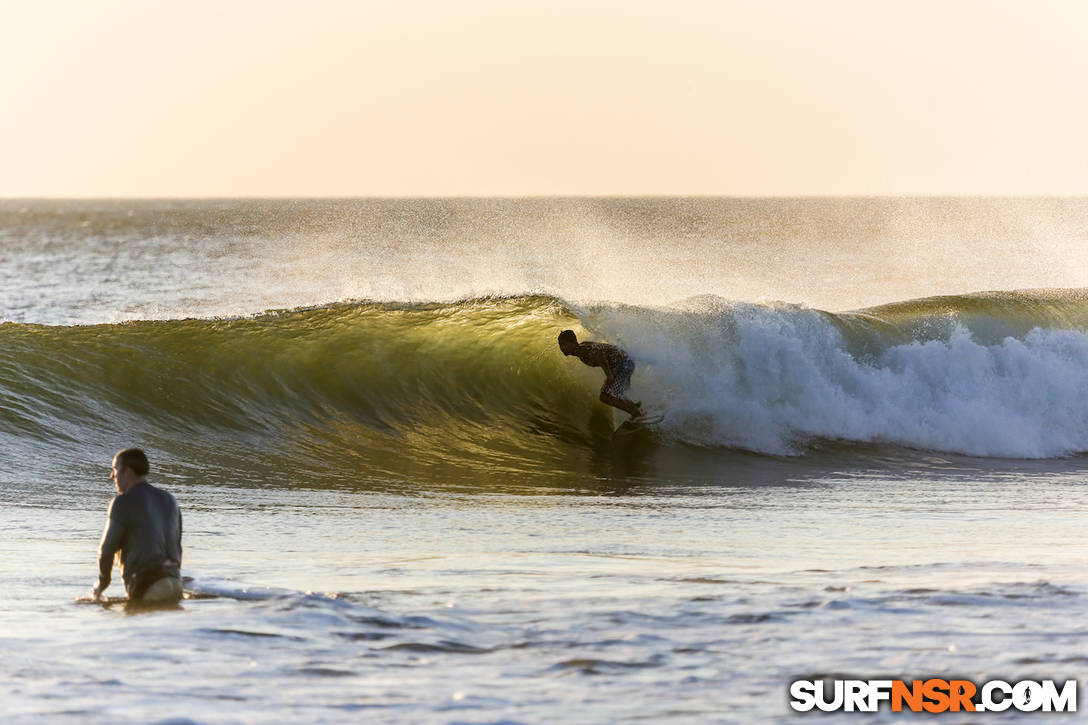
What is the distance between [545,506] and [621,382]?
4.85m

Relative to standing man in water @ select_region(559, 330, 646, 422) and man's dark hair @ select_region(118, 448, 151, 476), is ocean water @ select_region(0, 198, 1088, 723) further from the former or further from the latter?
man's dark hair @ select_region(118, 448, 151, 476)

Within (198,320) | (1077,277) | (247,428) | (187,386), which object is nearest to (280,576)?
(247,428)

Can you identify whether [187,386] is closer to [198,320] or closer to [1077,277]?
[198,320]

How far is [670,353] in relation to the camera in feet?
55.3

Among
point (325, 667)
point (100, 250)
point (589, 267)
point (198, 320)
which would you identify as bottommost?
point (325, 667)

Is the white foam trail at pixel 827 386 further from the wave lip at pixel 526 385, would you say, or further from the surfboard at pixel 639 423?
the surfboard at pixel 639 423

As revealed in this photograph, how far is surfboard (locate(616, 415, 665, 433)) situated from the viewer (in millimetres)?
16220

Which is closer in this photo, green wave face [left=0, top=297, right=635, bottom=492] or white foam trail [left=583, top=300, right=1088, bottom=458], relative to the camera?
green wave face [left=0, top=297, right=635, bottom=492]

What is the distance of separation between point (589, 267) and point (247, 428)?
2110 centimetres

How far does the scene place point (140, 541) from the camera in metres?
7.42

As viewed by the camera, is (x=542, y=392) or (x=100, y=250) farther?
(x=100, y=250)

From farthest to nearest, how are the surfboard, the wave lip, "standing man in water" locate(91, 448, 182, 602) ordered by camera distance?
1. the surfboard
2. the wave lip
3. "standing man in water" locate(91, 448, 182, 602)

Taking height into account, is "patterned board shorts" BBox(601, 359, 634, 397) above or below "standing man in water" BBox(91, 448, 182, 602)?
above

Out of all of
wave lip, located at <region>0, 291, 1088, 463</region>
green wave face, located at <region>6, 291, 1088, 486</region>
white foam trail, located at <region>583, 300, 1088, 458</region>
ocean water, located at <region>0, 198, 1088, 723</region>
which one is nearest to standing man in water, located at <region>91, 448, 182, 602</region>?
ocean water, located at <region>0, 198, 1088, 723</region>
